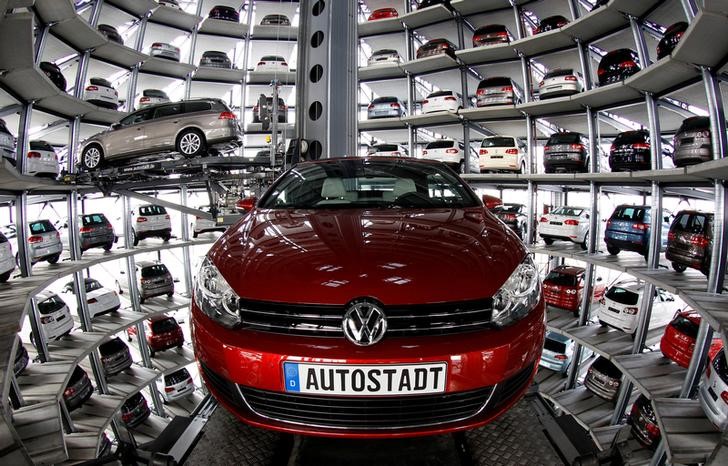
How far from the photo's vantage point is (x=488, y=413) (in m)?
1.42

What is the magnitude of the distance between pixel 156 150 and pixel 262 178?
1956 millimetres

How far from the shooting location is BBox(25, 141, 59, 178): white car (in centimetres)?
560

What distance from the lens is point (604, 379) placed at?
6559 millimetres

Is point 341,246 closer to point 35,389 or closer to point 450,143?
point 35,389

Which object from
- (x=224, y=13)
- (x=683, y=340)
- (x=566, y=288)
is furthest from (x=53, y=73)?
(x=683, y=340)

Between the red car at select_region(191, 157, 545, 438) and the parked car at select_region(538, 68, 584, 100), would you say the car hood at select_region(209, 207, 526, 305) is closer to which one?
the red car at select_region(191, 157, 545, 438)

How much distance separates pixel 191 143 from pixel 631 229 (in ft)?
23.3

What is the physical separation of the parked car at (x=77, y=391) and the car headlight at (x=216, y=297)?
6.07 m

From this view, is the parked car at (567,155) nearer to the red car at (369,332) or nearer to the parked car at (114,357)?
the red car at (369,332)

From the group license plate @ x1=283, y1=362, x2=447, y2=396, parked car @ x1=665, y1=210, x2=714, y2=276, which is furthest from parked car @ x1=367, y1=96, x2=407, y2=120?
license plate @ x1=283, y1=362, x2=447, y2=396

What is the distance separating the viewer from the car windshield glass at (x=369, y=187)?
2.21m

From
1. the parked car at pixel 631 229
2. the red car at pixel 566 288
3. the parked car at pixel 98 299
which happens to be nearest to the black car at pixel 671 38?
the parked car at pixel 631 229

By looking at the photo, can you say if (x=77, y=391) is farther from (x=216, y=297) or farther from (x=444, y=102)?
(x=444, y=102)

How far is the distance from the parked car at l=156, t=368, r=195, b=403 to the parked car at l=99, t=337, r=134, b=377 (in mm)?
1641
